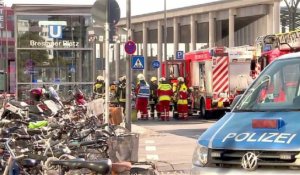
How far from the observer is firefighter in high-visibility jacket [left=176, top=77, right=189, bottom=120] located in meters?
24.0

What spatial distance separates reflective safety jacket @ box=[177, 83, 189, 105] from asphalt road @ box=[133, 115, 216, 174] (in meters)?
2.36

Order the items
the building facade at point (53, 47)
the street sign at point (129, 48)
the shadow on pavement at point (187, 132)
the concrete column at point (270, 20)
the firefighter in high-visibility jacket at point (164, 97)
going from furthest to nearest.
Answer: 1. the concrete column at point (270, 20)
2. the firefighter in high-visibility jacket at point (164, 97)
3. the building facade at point (53, 47)
4. the shadow on pavement at point (187, 132)
5. the street sign at point (129, 48)

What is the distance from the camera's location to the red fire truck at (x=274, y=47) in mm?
14064

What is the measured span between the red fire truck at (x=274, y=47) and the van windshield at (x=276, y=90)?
6955 millimetres

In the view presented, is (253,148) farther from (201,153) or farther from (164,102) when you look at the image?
(164,102)

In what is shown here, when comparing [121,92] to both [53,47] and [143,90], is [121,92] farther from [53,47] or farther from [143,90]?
[53,47]

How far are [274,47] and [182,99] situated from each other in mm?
8860

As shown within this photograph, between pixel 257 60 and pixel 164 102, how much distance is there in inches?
321

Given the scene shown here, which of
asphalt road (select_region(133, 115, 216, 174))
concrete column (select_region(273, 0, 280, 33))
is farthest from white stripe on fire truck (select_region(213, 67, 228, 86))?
concrete column (select_region(273, 0, 280, 33))

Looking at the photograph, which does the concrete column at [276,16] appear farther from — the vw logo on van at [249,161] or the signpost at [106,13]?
the vw logo on van at [249,161]

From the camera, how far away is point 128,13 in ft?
50.9

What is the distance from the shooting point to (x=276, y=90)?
6738 mm

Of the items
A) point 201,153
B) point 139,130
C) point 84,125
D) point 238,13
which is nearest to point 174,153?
point 84,125

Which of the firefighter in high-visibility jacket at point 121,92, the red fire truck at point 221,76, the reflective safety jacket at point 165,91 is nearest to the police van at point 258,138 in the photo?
the red fire truck at point 221,76
